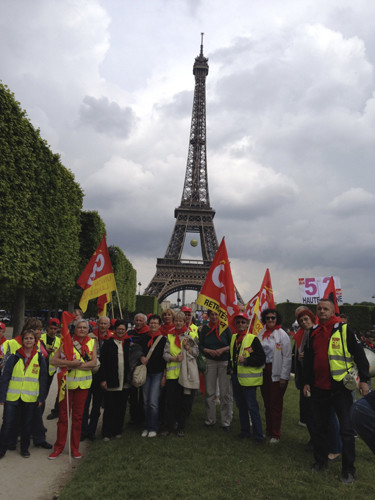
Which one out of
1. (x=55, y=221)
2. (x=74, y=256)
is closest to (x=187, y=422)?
(x=55, y=221)

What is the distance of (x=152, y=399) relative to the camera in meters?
6.13

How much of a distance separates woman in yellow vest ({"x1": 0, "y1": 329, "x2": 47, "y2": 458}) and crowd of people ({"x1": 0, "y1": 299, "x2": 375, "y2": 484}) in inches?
0.6

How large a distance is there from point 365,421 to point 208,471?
Result: 2.68 metres

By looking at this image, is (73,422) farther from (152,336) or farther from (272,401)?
(272,401)

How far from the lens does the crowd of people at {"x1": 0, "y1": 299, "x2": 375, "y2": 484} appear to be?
4.76m

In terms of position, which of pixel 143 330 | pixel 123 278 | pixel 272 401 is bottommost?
pixel 272 401

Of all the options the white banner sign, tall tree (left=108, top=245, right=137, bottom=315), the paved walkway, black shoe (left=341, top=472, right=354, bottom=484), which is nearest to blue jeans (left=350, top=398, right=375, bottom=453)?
black shoe (left=341, top=472, right=354, bottom=484)

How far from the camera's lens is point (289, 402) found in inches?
372

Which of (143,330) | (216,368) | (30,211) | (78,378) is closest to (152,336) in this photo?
(143,330)

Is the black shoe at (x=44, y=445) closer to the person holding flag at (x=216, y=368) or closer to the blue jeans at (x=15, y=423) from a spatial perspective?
the blue jeans at (x=15, y=423)

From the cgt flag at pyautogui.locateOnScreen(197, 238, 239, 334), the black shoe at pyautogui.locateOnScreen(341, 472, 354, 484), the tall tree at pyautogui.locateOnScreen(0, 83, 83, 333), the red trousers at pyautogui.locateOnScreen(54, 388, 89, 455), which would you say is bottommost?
the black shoe at pyautogui.locateOnScreen(341, 472, 354, 484)

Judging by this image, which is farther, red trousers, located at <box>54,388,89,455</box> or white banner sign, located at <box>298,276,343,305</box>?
white banner sign, located at <box>298,276,343,305</box>

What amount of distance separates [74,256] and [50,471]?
14.5m

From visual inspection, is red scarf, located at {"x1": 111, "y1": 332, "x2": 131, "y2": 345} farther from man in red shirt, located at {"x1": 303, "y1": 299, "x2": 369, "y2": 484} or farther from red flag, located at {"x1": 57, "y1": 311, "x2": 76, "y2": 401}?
man in red shirt, located at {"x1": 303, "y1": 299, "x2": 369, "y2": 484}
